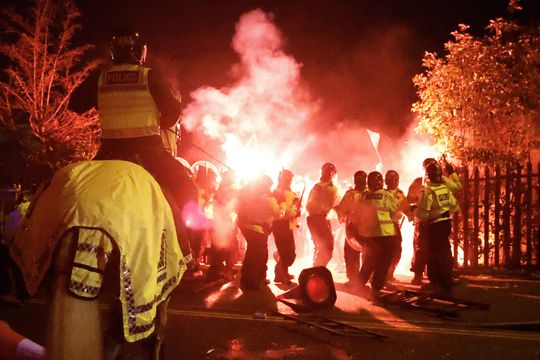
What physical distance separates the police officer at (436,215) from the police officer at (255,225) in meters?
2.48

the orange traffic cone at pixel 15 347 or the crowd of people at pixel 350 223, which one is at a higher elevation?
the crowd of people at pixel 350 223

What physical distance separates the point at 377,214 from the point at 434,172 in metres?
1.11

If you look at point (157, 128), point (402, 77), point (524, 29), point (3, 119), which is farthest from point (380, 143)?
point (157, 128)

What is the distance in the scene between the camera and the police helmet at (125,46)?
364 centimetres

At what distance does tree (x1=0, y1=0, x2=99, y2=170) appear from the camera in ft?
59.7

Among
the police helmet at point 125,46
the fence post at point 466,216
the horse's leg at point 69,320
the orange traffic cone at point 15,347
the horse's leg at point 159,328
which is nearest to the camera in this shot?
the horse's leg at point 69,320

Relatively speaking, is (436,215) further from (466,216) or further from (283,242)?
(283,242)

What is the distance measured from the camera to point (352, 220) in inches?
374

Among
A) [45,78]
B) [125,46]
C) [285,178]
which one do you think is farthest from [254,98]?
[125,46]

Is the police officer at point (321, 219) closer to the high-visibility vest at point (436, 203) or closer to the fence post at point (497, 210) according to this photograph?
the high-visibility vest at point (436, 203)

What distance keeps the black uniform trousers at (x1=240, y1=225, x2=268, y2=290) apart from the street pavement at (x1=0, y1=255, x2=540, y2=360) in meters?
0.29

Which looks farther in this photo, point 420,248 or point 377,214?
point 420,248

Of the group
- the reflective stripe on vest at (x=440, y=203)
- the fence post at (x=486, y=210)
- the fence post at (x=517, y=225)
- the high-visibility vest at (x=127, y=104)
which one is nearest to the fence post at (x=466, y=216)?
the fence post at (x=486, y=210)

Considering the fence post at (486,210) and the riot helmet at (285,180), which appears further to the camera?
the riot helmet at (285,180)
